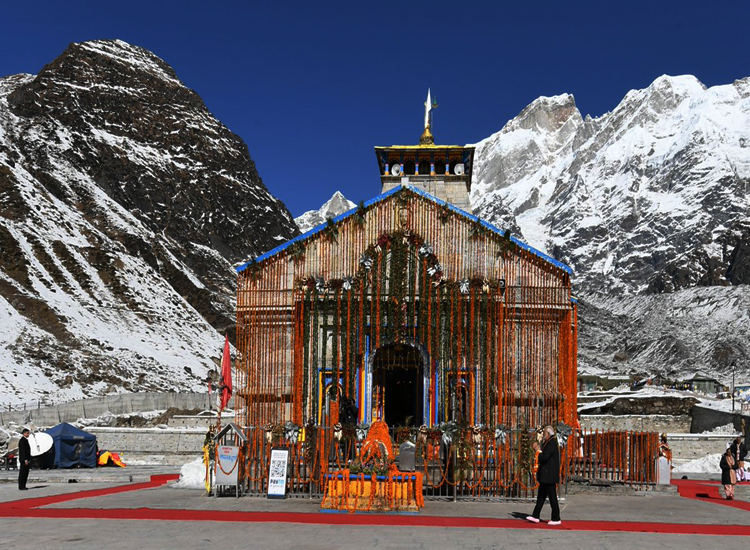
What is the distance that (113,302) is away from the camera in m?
84.3

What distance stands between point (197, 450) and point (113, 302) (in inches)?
1889

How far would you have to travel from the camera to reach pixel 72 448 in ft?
111

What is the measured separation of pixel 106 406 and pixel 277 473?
3670cm

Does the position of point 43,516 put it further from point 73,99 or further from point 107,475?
point 73,99

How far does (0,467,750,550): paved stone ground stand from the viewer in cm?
1270

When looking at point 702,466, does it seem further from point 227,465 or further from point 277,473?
point 227,465

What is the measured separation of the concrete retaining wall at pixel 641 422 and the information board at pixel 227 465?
32.5m

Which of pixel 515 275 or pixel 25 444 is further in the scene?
pixel 515 275

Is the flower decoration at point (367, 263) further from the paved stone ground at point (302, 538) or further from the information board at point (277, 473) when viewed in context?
the paved stone ground at point (302, 538)

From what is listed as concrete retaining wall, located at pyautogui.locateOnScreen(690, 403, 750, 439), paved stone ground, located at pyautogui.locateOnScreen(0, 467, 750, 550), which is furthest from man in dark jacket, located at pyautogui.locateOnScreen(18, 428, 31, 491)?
concrete retaining wall, located at pyautogui.locateOnScreen(690, 403, 750, 439)

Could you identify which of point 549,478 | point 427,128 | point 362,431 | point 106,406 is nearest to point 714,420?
point 427,128

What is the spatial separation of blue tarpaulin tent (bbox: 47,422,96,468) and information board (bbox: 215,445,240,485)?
1745 centimetres

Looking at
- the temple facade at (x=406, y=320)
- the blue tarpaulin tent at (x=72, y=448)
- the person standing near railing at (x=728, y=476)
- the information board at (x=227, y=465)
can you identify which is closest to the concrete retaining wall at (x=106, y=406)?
the blue tarpaulin tent at (x=72, y=448)

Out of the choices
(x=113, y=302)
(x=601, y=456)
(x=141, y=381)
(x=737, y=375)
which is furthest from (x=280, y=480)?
(x=737, y=375)
